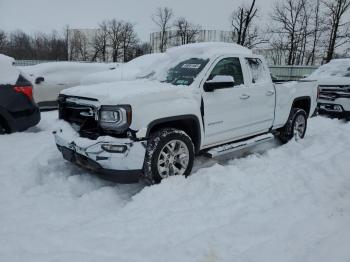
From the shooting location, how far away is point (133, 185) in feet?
15.6

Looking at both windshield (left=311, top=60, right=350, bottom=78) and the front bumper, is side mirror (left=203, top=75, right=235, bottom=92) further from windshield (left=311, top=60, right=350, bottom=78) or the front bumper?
windshield (left=311, top=60, right=350, bottom=78)

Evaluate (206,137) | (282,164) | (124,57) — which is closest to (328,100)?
(282,164)

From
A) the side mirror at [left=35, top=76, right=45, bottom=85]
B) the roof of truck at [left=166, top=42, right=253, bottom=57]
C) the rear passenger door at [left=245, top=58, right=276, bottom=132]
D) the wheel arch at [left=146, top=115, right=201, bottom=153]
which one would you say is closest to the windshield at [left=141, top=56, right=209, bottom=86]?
the roof of truck at [left=166, top=42, right=253, bottom=57]

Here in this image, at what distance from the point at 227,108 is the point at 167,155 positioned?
1.30 meters

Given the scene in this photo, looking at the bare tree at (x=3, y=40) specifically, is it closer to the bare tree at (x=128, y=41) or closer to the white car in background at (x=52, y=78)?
the bare tree at (x=128, y=41)

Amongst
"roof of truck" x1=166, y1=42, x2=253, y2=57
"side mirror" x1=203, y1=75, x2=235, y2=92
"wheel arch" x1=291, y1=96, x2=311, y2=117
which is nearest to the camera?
"side mirror" x1=203, y1=75, x2=235, y2=92

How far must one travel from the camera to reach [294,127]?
23.2 ft

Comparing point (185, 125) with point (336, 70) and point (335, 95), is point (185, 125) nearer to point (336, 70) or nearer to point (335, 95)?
point (335, 95)

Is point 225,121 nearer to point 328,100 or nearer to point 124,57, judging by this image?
point 328,100

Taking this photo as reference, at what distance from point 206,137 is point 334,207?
1908 mm

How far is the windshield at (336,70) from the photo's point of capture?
A: 10.5m

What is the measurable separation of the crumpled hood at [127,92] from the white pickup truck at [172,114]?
0.01 metres

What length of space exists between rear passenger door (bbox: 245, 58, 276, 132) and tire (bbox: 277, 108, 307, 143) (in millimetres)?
743

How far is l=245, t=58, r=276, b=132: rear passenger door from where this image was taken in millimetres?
5840
